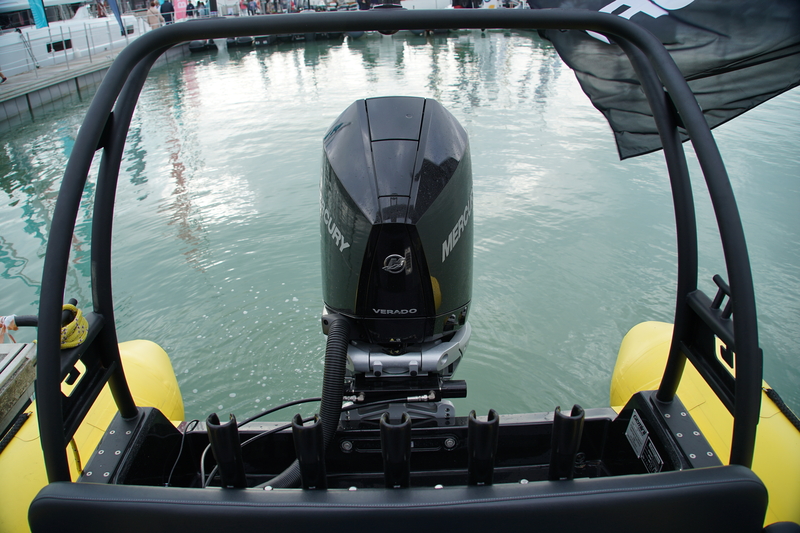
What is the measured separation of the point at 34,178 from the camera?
6.43 metres

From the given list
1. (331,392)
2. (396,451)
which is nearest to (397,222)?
(331,392)

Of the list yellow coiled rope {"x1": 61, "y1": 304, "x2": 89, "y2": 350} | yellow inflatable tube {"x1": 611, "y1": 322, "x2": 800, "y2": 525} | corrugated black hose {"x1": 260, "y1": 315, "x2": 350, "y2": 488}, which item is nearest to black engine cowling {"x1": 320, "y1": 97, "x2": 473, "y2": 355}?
corrugated black hose {"x1": 260, "y1": 315, "x2": 350, "y2": 488}

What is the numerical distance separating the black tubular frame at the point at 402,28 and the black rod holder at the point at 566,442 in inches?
11.8

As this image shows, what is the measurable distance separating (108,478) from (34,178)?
6.58 m

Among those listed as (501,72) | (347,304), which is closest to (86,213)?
(347,304)

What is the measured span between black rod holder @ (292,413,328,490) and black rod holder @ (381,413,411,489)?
12 centimetres

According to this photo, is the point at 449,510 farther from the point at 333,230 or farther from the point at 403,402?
the point at 333,230

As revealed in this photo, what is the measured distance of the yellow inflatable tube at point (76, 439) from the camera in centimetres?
150

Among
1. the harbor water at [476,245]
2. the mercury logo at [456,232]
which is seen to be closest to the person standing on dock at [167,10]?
the harbor water at [476,245]

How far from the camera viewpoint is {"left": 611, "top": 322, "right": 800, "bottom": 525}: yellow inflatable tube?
145cm

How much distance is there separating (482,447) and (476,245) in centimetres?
318

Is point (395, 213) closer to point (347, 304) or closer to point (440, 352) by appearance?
point (347, 304)

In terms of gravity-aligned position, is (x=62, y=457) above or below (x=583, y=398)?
above

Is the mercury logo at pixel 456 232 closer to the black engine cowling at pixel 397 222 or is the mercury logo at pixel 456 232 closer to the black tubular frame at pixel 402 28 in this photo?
the black engine cowling at pixel 397 222
